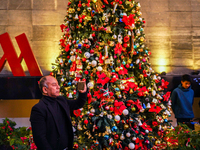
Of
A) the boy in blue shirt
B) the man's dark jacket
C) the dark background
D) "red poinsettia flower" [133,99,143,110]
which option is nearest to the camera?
the man's dark jacket

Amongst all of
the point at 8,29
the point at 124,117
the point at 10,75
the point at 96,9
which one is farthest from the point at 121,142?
the point at 8,29

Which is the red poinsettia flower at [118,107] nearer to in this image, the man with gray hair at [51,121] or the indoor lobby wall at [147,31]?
the man with gray hair at [51,121]

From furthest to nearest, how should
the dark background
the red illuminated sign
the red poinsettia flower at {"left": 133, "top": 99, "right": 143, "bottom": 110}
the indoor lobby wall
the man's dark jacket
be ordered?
the indoor lobby wall, the red illuminated sign, the dark background, the red poinsettia flower at {"left": 133, "top": 99, "right": 143, "bottom": 110}, the man's dark jacket

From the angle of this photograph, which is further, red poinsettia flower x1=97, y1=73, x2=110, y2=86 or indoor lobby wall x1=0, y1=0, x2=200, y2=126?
indoor lobby wall x1=0, y1=0, x2=200, y2=126

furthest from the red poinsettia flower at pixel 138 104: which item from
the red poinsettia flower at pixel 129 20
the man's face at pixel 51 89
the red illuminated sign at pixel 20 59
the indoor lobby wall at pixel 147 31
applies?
the red illuminated sign at pixel 20 59

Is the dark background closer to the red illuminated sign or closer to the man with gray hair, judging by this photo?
the red illuminated sign

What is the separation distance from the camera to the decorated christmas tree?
10.6 feet

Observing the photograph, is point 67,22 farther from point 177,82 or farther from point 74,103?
point 177,82

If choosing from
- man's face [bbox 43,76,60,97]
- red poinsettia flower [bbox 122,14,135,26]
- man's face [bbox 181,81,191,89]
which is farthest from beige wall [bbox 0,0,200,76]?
man's face [bbox 43,76,60,97]

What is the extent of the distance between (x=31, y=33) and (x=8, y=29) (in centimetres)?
72

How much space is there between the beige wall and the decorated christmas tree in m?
2.68

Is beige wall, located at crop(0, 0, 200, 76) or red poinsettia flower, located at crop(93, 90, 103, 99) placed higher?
beige wall, located at crop(0, 0, 200, 76)

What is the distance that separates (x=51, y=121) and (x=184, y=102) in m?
3.47

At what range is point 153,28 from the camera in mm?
6406
